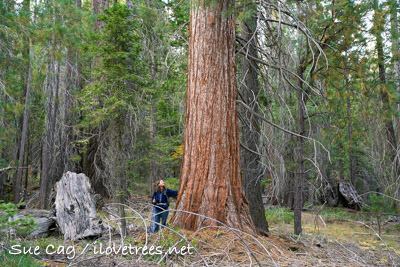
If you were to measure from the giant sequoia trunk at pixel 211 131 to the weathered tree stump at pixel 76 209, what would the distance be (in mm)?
2279

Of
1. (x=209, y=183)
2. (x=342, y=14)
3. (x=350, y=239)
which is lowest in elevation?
(x=350, y=239)

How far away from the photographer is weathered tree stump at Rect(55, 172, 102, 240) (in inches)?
249

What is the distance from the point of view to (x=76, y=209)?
21.8 ft

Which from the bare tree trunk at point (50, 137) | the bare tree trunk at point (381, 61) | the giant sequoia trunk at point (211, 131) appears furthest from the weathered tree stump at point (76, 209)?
the bare tree trunk at point (381, 61)

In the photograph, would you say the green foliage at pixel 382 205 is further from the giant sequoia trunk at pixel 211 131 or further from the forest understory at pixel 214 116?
the giant sequoia trunk at pixel 211 131

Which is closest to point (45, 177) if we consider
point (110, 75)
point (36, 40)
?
point (36, 40)

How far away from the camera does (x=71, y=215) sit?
656 centimetres

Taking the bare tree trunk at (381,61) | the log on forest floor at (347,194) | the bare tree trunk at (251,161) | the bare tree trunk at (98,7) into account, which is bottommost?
the log on forest floor at (347,194)

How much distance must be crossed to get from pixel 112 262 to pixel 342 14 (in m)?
6.94

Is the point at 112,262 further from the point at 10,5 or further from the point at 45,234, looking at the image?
the point at 10,5

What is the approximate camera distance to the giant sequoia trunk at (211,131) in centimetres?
470

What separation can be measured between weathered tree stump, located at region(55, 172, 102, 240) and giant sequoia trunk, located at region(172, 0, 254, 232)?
2279 millimetres

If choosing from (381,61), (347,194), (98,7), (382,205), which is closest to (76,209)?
(381,61)

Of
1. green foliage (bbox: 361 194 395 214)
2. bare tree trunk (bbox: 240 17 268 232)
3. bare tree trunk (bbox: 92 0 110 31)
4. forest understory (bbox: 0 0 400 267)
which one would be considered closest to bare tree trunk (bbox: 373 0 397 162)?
forest understory (bbox: 0 0 400 267)
